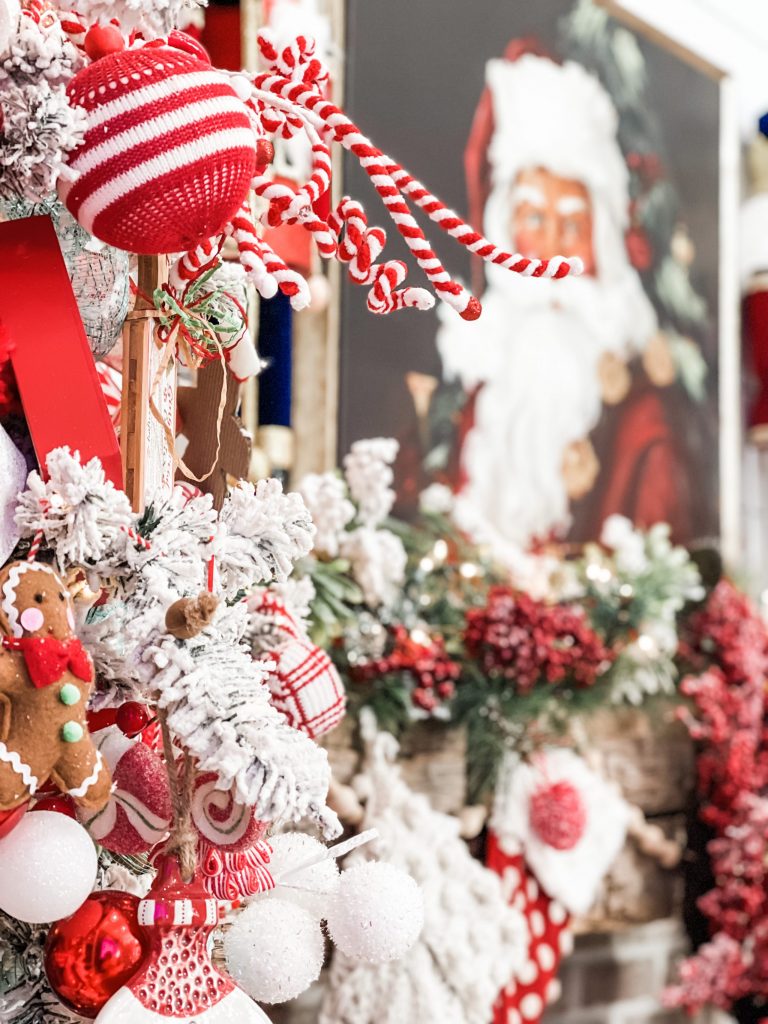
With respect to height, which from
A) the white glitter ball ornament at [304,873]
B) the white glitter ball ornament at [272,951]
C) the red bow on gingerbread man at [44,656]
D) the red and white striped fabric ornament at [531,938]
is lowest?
the red and white striped fabric ornament at [531,938]

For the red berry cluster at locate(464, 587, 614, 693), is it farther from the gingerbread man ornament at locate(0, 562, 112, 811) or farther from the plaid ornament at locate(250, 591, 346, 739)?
the gingerbread man ornament at locate(0, 562, 112, 811)

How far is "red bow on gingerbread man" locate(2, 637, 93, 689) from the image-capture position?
63cm

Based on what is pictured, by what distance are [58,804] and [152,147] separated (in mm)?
409

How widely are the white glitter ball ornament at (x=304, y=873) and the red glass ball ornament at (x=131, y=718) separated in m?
0.13

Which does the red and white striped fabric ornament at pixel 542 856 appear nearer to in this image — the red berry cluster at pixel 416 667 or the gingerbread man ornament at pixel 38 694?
the red berry cluster at pixel 416 667

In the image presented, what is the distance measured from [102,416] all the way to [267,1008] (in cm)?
109

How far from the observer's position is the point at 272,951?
73cm

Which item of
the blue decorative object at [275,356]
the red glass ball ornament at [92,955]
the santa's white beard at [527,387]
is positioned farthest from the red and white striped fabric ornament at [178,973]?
the santa's white beard at [527,387]

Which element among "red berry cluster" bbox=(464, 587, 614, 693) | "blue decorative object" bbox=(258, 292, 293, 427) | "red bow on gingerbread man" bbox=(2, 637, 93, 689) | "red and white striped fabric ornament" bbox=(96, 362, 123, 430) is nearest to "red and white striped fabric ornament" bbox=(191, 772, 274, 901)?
"red bow on gingerbread man" bbox=(2, 637, 93, 689)

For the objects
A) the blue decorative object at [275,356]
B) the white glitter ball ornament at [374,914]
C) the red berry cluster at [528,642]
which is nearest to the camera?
the white glitter ball ornament at [374,914]

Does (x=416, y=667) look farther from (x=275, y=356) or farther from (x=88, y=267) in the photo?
(x=88, y=267)

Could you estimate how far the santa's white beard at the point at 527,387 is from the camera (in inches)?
82.3

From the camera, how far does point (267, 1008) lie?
1.54m

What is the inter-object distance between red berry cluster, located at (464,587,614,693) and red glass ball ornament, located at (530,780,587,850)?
163 millimetres
